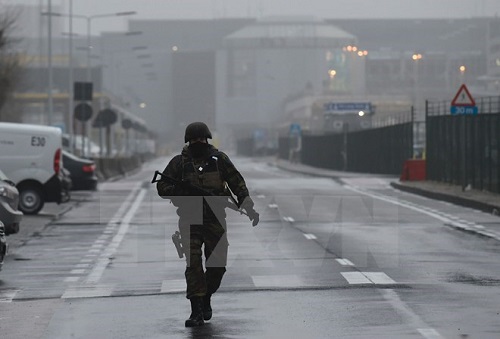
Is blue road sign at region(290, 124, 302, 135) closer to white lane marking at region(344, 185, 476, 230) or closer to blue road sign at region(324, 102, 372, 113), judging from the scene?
blue road sign at region(324, 102, 372, 113)

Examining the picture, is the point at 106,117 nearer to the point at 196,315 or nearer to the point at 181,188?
the point at 181,188

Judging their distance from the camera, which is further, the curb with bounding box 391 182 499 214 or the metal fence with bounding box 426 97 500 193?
the metal fence with bounding box 426 97 500 193

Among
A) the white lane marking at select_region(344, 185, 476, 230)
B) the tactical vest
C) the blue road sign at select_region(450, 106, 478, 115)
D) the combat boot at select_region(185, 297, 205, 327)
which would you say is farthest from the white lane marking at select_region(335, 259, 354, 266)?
the blue road sign at select_region(450, 106, 478, 115)

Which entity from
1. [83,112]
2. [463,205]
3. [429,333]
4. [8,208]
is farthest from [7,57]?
[429,333]

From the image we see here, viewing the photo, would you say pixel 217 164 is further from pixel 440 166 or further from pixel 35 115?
pixel 35 115

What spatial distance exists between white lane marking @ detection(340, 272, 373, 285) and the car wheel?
17668 millimetres

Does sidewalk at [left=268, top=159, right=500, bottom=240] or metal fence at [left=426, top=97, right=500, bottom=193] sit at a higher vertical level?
metal fence at [left=426, top=97, right=500, bottom=193]

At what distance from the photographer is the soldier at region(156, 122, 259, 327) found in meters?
13.6

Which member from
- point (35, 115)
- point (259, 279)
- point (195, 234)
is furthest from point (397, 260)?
point (35, 115)

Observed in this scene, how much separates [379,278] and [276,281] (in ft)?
3.79

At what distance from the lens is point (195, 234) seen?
1377 cm

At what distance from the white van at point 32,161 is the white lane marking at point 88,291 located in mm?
17720

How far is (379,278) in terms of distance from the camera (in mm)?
17594

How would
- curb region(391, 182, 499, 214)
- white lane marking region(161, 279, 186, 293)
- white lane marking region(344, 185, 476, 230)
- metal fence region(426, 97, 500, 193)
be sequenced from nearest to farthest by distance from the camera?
white lane marking region(161, 279, 186, 293), white lane marking region(344, 185, 476, 230), curb region(391, 182, 499, 214), metal fence region(426, 97, 500, 193)
